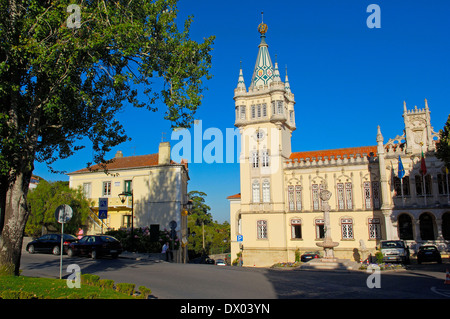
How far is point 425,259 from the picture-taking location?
100 feet

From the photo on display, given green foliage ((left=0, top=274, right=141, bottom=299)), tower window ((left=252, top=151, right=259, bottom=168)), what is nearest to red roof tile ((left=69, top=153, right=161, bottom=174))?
tower window ((left=252, top=151, right=259, bottom=168))

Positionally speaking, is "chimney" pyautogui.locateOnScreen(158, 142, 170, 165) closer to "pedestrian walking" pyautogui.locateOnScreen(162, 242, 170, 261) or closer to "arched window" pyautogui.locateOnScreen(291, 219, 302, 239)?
"pedestrian walking" pyautogui.locateOnScreen(162, 242, 170, 261)

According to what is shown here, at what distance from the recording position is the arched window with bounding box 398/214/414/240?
39.3m

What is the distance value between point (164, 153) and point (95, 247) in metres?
17.4

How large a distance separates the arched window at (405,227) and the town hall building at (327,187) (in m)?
0.09

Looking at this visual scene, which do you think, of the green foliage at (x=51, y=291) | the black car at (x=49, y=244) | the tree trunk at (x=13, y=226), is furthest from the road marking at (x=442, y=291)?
the black car at (x=49, y=244)

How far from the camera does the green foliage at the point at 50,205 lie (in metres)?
36.1

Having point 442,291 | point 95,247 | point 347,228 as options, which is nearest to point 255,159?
point 347,228

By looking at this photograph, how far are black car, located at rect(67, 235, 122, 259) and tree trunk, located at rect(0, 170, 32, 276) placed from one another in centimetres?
1090

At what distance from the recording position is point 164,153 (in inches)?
1587

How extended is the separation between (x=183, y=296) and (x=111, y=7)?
1081 centimetres

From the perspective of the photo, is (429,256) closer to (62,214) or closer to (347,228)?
(347,228)

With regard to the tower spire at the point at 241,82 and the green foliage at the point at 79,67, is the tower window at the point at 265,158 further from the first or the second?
the green foliage at the point at 79,67
